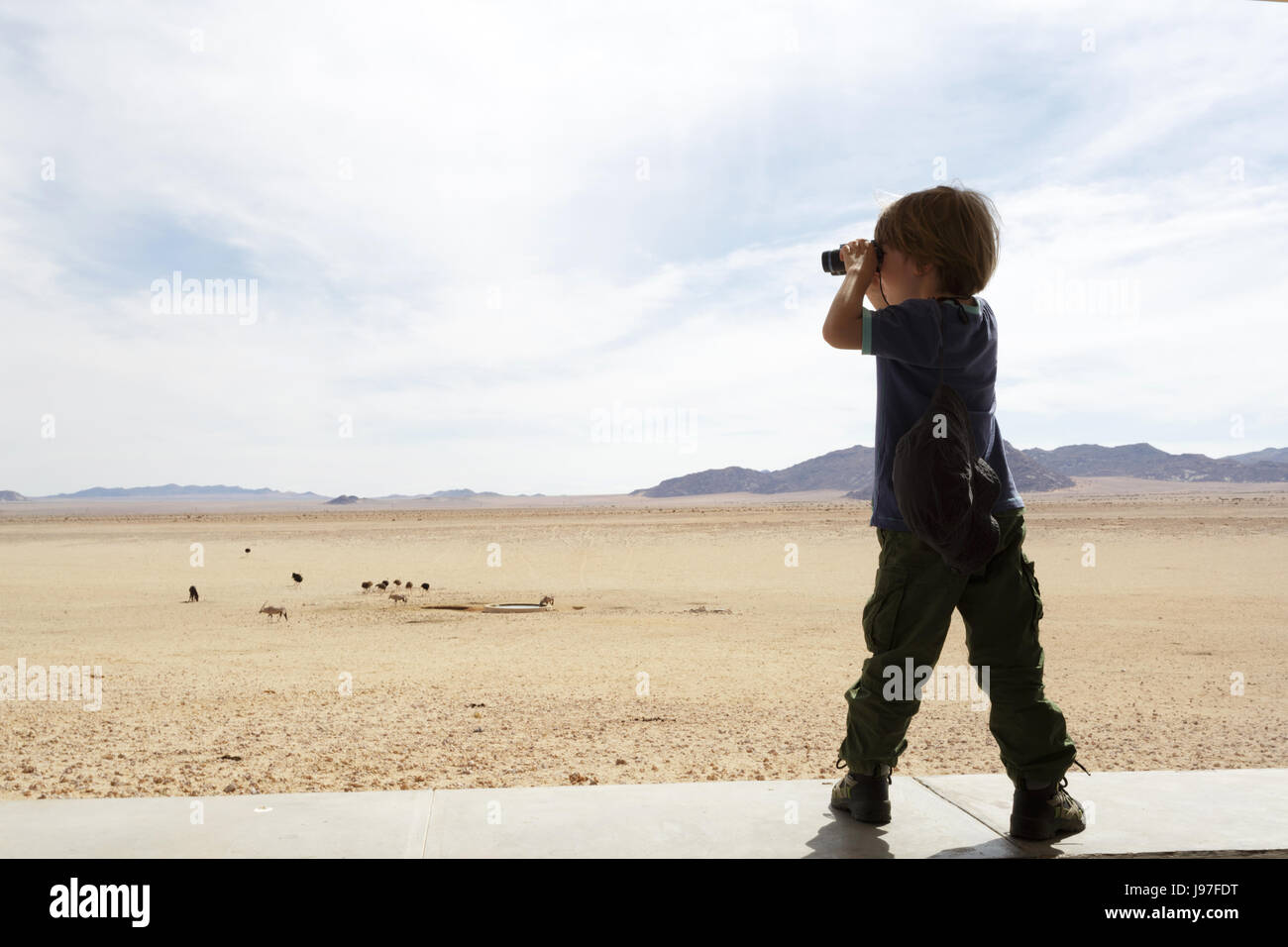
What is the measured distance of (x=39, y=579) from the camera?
73.2 feet

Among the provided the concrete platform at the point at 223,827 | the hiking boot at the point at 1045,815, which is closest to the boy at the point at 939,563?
the hiking boot at the point at 1045,815

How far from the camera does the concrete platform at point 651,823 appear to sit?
2705 millimetres

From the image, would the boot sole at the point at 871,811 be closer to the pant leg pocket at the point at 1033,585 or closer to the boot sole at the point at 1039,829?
the boot sole at the point at 1039,829

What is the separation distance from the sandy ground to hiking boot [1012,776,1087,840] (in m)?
2.61

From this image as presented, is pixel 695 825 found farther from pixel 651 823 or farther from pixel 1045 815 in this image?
pixel 1045 815

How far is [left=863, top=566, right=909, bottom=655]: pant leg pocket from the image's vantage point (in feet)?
9.11

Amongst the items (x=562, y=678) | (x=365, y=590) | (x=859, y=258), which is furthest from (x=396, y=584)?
(x=859, y=258)

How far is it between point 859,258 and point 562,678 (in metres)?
6.71

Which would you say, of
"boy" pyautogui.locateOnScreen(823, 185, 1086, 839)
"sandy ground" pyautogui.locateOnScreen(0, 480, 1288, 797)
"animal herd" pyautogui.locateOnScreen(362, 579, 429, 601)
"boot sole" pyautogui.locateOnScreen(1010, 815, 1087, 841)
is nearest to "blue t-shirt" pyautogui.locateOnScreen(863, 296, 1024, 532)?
"boy" pyautogui.locateOnScreen(823, 185, 1086, 839)

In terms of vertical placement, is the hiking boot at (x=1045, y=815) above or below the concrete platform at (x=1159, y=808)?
above

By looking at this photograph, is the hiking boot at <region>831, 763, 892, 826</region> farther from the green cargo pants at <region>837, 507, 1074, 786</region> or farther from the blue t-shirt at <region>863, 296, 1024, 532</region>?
the blue t-shirt at <region>863, 296, 1024, 532</region>
